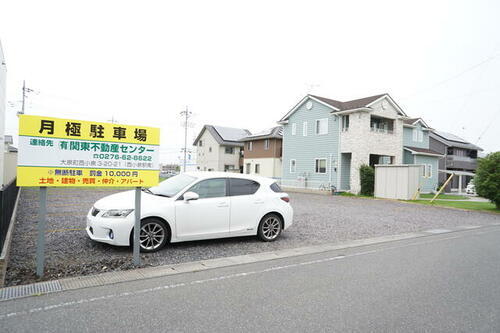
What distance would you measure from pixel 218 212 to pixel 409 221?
8.21m

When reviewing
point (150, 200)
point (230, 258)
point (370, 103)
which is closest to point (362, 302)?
point (230, 258)

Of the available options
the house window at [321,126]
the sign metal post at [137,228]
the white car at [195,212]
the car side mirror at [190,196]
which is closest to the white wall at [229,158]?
the house window at [321,126]

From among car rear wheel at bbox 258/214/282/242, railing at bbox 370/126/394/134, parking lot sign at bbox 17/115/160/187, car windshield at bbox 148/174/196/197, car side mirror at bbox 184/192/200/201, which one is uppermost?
railing at bbox 370/126/394/134

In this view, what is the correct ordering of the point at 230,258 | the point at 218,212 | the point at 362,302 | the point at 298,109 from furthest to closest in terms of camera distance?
the point at 298,109 < the point at 218,212 < the point at 230,258 < the point at 362,302

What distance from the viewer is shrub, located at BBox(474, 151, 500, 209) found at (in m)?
16.1

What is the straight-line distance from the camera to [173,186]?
704 cm

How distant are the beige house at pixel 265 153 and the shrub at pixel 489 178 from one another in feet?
65.1

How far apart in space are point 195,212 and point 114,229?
1.49 m

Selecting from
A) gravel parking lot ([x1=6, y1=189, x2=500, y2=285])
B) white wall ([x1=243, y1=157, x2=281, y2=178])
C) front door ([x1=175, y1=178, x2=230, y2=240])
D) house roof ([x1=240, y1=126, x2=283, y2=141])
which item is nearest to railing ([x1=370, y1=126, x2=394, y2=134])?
house roof ([x1=240, y1=126, x2=283, y2=141])

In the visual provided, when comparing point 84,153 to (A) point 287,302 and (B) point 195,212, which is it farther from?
(A) point 287,302

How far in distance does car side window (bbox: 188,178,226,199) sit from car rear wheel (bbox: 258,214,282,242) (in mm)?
1206

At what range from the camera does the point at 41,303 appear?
381cm

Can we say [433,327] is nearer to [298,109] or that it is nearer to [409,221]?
[409,221]

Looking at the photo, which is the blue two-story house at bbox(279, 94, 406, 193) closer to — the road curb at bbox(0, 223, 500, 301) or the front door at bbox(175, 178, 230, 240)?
the road curb at bbox(0, 223, 500, 301)
